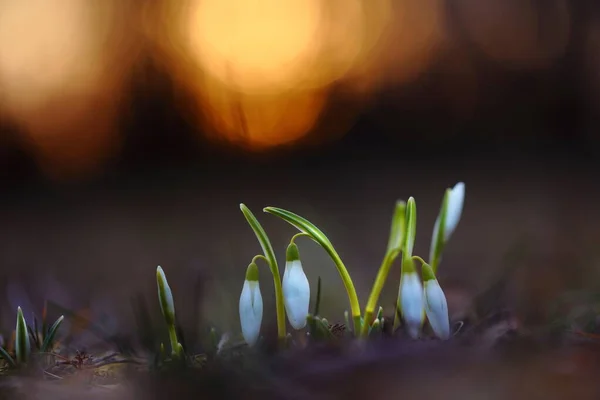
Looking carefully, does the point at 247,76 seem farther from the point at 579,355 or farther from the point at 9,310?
the point at 579,355

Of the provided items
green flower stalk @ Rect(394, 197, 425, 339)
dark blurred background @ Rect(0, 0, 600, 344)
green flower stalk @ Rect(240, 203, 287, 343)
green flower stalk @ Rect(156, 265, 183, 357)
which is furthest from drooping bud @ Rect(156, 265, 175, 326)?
dark blurred background @ Rect(0, 0, 600, 344)

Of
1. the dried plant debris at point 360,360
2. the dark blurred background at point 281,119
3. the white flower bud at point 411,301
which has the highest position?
the dark blurred background at point 281,119

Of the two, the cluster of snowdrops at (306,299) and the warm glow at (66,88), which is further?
the warm glow at (66,88)

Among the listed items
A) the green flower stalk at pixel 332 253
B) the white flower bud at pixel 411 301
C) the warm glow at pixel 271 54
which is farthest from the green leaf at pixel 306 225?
the warm glow at pixel 271 54

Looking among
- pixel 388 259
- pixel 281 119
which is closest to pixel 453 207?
pixel 388 259

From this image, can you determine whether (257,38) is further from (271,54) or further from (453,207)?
(453,207)

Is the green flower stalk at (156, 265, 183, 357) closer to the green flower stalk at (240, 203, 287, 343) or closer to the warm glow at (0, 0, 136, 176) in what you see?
the green flower stalk at (240, 203, 287, 343)

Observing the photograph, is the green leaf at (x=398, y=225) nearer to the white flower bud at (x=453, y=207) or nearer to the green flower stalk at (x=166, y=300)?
the white flower bud at (x=453, y=207)
